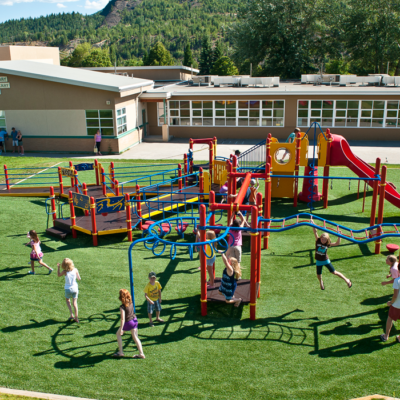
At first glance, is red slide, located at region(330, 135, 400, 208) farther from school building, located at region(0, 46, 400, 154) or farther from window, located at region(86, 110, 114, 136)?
window, located at region(86, 110, 114, 136)

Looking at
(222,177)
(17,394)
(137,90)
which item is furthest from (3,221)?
(137,90)

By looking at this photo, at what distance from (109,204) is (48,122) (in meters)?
15.4

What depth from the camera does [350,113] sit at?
28.9 m

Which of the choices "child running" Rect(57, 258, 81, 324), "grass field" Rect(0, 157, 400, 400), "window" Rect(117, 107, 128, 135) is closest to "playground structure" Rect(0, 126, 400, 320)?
"grass field" Rect(0, 157, 400, 400)

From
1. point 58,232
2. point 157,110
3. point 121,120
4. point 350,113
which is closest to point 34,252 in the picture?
point 58,232

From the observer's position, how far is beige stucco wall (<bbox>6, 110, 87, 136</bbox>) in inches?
1016

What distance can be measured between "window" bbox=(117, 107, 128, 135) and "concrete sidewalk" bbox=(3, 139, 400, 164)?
1319mm

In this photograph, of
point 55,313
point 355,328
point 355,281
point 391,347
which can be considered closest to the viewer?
point 391,347

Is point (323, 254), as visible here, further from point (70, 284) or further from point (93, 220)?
point (93, 220)

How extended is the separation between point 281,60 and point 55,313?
53.6m

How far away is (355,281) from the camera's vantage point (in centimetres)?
1019

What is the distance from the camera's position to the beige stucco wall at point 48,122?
84.7 ft

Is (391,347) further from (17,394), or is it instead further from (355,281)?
(17,394)

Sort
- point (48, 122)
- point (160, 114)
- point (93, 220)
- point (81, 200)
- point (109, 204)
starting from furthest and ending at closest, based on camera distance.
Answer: point (160, 114), point (48, 122), point (81, 200), point (109, 204), point (93, 220)
